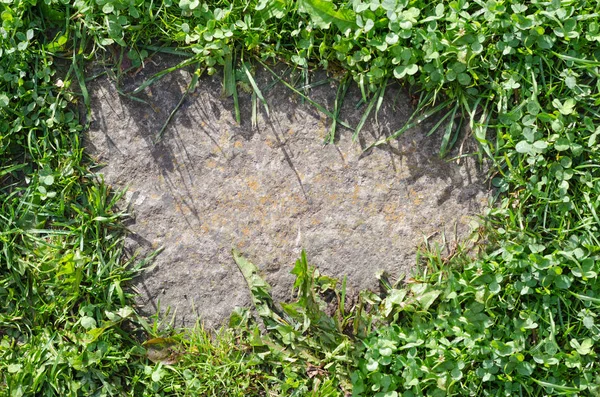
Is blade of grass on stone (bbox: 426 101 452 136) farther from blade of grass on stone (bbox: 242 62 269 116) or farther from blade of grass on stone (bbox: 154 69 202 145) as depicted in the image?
blade of grass on stone (bbox: 154 69 202 145)

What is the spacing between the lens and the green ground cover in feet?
9.92

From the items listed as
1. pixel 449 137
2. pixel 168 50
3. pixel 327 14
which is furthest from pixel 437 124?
pixel 168 50

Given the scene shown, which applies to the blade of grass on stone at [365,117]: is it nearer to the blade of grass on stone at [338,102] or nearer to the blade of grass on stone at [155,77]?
the blade of grass on stone at [338,102]

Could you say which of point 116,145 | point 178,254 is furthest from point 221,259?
point 116,145

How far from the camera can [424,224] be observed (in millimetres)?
3207

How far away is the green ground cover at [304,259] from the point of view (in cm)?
302

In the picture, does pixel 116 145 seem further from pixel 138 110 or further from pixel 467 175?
pixel 467 175

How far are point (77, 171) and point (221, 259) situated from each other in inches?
31.8

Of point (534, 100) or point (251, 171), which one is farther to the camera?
point (251, 171)

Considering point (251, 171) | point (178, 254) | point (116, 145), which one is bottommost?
point (178, 254)

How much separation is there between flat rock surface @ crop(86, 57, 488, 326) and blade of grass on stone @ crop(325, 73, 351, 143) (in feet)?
0.09

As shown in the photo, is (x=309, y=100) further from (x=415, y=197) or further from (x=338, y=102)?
(x=415, y=197)

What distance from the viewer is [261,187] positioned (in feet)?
10.7

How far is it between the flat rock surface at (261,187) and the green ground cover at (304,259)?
0.26ft
